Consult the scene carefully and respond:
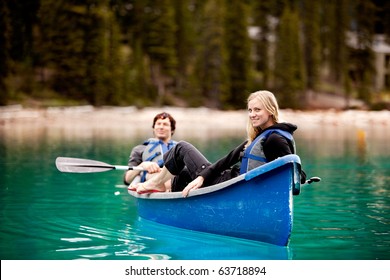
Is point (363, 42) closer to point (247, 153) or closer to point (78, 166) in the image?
point (78, 166)

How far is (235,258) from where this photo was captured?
7199 millimetres

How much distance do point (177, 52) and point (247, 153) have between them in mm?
51073

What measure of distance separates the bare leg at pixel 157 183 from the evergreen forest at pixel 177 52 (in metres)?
34.4

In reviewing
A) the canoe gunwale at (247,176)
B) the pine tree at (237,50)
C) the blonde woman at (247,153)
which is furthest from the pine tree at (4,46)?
the canoe gunwale at (247,176)

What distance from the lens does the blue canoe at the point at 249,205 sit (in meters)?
6.96

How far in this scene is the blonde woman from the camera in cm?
704

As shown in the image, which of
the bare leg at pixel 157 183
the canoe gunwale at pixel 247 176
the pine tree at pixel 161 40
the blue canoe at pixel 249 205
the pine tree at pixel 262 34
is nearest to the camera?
Answer: the canoe gunwale at pixel 247 176

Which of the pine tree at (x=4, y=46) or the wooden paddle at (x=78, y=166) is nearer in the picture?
the wooden paddle at (x=78, y=166)

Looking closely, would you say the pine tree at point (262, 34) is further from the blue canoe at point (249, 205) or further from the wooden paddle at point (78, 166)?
the blue canoe at point (249, 205)

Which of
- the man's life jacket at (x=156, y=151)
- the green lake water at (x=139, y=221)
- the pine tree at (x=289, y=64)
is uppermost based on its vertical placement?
the pine tree at (x=289, y=64)

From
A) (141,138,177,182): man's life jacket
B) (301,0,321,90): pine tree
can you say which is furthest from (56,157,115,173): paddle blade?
(301,0,321,90): pine tree

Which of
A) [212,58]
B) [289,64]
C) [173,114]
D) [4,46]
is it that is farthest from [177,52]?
[4,46]

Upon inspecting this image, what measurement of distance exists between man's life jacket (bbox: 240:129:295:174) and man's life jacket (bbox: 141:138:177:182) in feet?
6.80

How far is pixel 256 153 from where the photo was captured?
7219 mm
